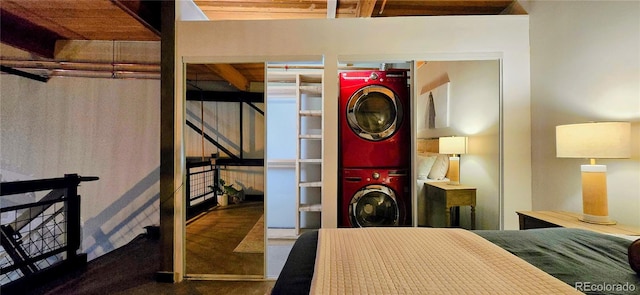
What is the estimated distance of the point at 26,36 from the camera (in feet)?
9.22

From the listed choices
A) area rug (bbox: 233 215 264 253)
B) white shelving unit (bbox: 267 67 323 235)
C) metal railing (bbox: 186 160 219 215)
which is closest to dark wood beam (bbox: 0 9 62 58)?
metal railing (bbox: 186 160 219 215)

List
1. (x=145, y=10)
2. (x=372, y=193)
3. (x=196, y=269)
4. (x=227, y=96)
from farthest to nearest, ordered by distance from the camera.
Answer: (x=372, y=193) → (x=227, y=96) → (x=196, y=269) → (x=145, y=10)

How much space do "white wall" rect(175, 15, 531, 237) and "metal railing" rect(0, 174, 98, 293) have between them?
4.79 ft

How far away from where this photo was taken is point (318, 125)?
3.60 meters

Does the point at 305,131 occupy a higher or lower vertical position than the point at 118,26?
lower

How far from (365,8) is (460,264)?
2.52 metres

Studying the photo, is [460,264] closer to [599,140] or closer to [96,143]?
[599,140]

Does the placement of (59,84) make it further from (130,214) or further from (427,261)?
(427,261)

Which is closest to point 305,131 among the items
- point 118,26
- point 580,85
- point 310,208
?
point 310,208

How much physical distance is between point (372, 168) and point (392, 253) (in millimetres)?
1721

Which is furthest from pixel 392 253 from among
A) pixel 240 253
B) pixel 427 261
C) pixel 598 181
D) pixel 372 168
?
pixel 240 253

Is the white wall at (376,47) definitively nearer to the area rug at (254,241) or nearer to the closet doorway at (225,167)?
the closet doorway at (225,167)

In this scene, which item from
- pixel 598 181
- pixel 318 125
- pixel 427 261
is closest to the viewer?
pixel 427 261

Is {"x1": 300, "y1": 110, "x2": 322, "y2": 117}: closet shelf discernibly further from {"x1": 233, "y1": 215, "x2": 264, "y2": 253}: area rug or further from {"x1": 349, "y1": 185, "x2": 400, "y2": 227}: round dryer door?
{"x1": 233, "y1": 215, "x2": 264, "y2": 253}: area rug
